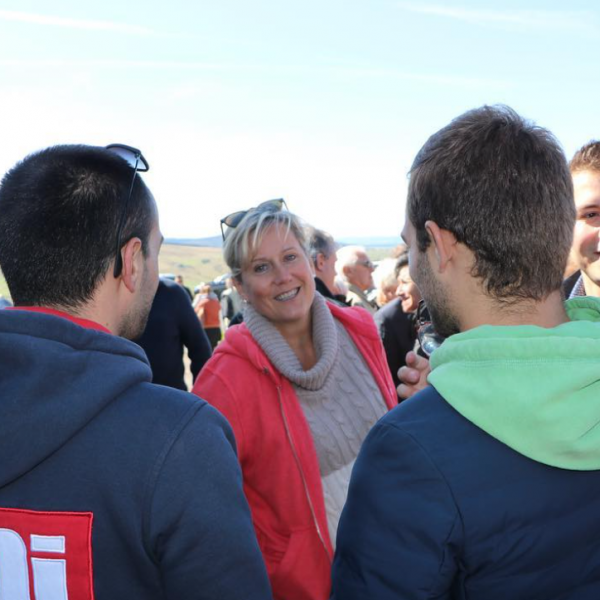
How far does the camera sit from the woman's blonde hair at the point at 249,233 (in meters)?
2.91

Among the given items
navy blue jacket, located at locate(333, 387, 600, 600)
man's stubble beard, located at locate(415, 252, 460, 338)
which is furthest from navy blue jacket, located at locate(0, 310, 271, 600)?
man's stubble beard, located at locate(415, 252, 460, 338)

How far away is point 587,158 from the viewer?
7.14 feet

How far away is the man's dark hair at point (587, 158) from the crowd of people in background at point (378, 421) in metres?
0.96

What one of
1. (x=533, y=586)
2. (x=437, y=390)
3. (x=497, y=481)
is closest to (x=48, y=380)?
(x=437, y=390)

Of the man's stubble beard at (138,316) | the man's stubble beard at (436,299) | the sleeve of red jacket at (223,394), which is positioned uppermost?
the man's stubble beard at (436,299)

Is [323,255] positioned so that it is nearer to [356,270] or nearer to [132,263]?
[356,270]

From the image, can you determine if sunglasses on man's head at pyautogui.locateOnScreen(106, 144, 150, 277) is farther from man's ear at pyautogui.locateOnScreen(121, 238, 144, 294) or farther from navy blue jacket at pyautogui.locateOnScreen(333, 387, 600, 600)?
navy blue jacket at pyautogui.locateOnScreen(333, 387, 600, 600)

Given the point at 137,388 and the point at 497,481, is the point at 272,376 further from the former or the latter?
the point at 497,481

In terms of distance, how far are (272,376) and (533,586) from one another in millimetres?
1485

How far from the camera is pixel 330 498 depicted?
243 centimetres

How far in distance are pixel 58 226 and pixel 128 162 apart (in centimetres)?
26

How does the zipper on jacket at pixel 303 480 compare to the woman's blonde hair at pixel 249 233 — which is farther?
the woman's blonde hair at pixel 249 233

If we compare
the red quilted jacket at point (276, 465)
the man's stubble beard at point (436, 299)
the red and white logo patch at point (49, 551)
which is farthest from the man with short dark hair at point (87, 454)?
the red quilted jacket at point (276, 465)

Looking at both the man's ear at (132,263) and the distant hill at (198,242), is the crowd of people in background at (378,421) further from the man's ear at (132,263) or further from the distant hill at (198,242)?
the distant hill at (198,242)
